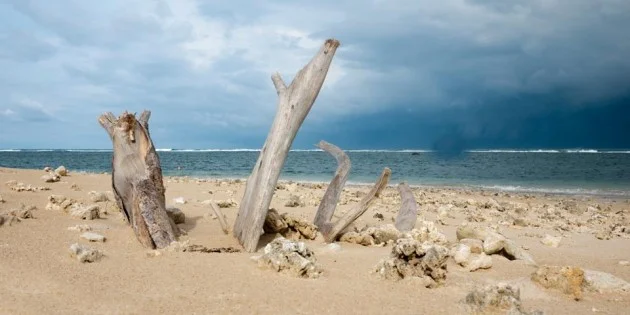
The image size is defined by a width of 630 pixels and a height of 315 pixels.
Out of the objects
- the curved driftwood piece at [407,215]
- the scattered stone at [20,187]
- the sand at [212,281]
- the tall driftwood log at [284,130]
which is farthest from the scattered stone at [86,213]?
the curved driftwood piece at [407,215]

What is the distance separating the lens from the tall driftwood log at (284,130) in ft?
20.1

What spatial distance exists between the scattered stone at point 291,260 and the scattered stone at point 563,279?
2200 mm

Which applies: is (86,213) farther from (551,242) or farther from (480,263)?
(551,242)

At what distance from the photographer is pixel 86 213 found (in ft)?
23.7

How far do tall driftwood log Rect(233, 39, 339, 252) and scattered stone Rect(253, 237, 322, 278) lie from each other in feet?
3.30

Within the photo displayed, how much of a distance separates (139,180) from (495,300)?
4252 mm

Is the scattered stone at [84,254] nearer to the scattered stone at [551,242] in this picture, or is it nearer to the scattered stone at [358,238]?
the scattered stone at [358,238]

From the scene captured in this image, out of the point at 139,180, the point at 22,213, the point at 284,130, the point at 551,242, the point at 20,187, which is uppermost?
the point at 284,130

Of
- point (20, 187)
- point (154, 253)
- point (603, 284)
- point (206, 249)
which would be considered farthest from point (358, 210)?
→ point (20, 187)

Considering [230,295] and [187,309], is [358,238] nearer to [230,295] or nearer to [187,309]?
[230,295]

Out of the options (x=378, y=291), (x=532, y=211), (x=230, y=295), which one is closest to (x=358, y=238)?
(x=378, y=291)

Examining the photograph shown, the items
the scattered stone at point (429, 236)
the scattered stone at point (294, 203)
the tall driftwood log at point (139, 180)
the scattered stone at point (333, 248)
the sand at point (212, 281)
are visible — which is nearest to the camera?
the sand at point (212, 281)

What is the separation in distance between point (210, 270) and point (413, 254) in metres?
2.04

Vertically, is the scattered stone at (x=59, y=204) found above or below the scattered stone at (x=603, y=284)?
above
